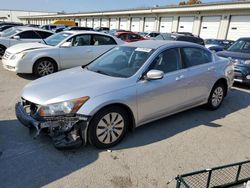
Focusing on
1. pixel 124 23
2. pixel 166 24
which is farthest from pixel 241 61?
pixel 124 23

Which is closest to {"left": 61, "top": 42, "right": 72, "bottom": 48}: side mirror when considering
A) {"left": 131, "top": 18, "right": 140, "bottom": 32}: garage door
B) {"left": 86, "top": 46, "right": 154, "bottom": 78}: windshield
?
{"left": 86, "top": 46, "right": 154, "bottom": 78}: windshield

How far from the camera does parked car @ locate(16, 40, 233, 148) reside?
10.3ft

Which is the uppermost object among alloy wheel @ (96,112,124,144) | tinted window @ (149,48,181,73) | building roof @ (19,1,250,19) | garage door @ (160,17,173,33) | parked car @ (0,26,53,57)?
building roof @ (19,1,250,19)

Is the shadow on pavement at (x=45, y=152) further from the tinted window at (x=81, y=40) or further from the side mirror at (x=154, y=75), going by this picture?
the tinted window at (x=81, y=40)

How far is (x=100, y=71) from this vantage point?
4055 mm

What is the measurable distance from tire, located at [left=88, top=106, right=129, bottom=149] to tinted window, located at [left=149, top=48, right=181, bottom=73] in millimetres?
958

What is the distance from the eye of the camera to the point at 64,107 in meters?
3.10

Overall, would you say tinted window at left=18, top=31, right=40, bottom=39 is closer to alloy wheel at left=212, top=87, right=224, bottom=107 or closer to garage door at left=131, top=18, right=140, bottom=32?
alloy wheel at left=212, top=87, right=224, bottom=107

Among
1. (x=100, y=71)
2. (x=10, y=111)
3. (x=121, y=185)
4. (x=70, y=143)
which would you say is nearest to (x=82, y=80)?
(x=100, y=71)

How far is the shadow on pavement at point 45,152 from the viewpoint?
9.27 feet

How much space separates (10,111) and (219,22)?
78.2 feet

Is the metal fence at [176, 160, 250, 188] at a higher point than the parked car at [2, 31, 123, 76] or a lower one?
lower

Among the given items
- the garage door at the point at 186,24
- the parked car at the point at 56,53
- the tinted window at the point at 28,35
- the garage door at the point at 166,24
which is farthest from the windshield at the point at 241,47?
the garage door at the point at 166,24

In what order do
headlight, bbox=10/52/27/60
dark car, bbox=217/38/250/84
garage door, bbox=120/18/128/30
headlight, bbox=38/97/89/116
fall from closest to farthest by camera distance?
headlight, bbox=38/97/89/116 < headlight, bbox=10/52/27/60 < dark car, bbox=217/38/250/84 < garage door, bbox=120/18/128/30
